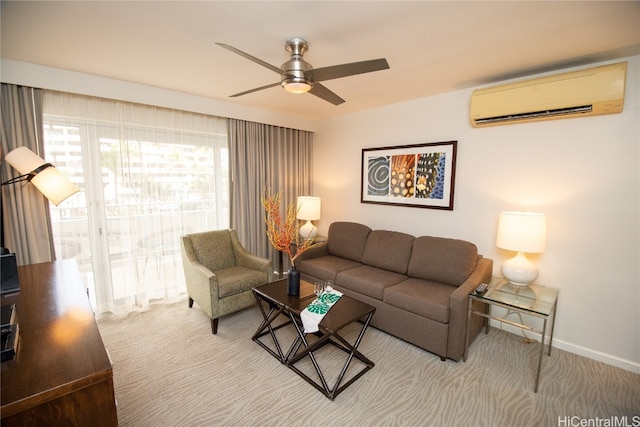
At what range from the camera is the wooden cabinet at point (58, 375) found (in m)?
0.87

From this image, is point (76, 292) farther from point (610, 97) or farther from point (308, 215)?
point (610, 97)

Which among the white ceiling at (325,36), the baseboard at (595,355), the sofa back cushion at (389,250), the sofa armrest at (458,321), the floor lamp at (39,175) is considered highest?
the white ceiling at (325,36)

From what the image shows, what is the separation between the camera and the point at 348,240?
3635 millimetres

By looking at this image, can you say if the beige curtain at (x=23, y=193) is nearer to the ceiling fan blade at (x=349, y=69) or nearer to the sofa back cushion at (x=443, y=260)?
the ceiling fan blade at (x=349, y=69)

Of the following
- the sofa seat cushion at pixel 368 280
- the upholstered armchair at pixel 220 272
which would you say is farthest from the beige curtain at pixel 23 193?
the sofa seat cushion at pixel 368 280

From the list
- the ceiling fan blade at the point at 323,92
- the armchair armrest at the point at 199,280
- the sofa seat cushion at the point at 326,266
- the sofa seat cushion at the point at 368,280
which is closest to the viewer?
the ceiling fan blade at the point at 323,92

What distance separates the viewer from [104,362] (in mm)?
1009

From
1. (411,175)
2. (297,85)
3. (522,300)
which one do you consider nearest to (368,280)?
(522,300)

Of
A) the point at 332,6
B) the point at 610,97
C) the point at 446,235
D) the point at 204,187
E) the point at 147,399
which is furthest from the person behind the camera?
the point at 204,187

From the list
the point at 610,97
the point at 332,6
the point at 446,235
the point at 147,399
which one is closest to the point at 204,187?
the point at 147,399

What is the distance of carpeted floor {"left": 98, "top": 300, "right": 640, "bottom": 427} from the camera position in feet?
5.80

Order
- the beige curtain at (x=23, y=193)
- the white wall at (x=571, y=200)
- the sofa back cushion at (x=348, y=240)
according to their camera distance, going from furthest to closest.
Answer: the sofa back cushion at (x=348, y=240) < the beige curtain at (x=23, y=193) < the white wall at (x=571, y=200)

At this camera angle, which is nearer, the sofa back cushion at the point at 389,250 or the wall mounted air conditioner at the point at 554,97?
the wall mounted air conditioner at the point at 554,97

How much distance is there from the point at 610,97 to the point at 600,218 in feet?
3.12
